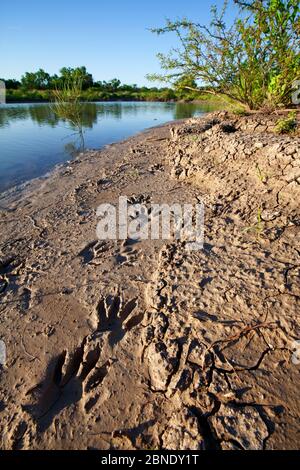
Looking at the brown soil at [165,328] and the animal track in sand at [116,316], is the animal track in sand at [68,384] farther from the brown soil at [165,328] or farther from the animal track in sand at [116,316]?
the animal track in sand at [116,316]

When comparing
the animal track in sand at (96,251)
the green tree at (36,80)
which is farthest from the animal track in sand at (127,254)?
the green tree at (36,80)

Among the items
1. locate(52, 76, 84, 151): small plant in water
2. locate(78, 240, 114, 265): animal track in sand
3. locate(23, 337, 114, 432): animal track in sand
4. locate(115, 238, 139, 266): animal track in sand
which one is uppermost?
locate(52, 76, 84, 151): small plant in water

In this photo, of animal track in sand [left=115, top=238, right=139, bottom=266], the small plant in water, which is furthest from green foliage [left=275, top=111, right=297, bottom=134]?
the small plant in water

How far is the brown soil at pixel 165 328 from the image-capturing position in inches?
52.1

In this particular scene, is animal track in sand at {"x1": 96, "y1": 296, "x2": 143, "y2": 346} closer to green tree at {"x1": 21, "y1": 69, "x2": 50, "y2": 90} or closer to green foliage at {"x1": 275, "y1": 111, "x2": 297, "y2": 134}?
green foliage at {"x1": 275, "y1": 111, "x2": 297, "y2": 134}

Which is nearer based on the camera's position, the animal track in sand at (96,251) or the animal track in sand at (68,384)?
the animal track in sand at (68,384)

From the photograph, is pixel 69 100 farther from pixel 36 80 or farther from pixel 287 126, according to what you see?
pixel 36 80

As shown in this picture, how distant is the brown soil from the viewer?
4.34ft

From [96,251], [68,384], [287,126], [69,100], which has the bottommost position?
[68,384]

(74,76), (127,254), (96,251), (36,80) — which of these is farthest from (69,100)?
(36,80)

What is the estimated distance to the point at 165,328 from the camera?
1.79 meters

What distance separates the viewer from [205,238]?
2.62 meters

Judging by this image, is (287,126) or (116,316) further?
(287,126)

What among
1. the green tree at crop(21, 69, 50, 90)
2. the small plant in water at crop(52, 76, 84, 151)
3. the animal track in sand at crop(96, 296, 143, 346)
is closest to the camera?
the animal track in sand at crop(96, 296, 143, 346)
